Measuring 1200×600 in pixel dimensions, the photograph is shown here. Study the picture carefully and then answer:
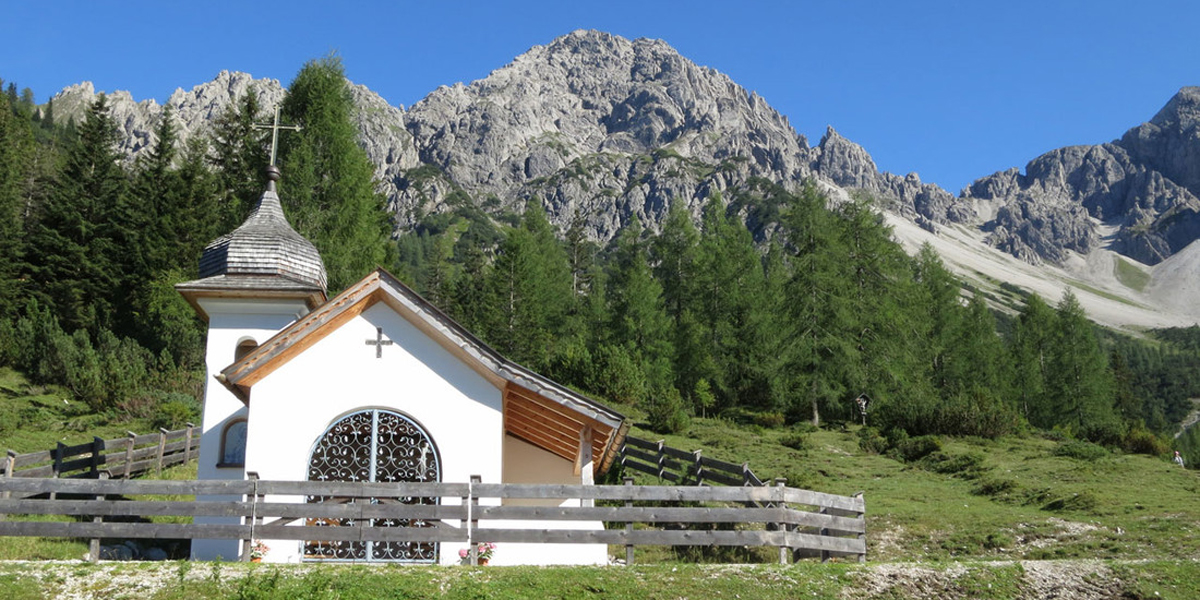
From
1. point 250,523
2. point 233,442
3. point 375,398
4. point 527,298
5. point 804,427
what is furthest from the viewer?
point 527,298

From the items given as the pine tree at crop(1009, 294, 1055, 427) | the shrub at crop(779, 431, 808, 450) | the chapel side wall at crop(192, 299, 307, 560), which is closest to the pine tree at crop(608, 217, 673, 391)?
the shrub at crop(779, 431, 808, 450)

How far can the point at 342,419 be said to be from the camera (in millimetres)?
14703

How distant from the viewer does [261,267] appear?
20.3m

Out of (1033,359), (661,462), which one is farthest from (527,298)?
(1033,359)

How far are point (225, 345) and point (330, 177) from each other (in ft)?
64.4

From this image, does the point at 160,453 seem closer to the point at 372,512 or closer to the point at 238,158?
the point at 372,512

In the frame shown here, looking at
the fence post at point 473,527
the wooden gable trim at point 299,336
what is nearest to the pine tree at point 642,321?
the wooden gable trim at point 299,336

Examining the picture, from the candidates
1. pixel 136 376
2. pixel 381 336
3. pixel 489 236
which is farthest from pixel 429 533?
pixel 489 236

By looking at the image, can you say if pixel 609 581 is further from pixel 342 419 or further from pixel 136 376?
pixel 136 376

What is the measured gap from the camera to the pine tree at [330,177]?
3609 cm

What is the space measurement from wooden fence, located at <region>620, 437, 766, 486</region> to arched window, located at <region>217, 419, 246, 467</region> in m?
10.5

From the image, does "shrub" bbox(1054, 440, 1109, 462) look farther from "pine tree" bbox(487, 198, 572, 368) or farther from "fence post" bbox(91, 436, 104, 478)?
"fence post" bbox(91, 436, 104, 478)

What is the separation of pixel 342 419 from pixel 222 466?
571 cm

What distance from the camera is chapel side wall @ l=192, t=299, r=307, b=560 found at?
19.0m
